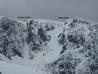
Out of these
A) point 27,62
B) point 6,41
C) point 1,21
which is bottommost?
point 27,62

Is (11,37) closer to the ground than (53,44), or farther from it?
farther from it

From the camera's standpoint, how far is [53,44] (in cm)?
16525

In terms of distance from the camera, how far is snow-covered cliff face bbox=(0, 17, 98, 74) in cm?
13850

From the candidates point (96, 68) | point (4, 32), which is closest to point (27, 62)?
point (4, 32)

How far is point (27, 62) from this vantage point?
488 ft

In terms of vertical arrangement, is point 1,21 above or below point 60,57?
above

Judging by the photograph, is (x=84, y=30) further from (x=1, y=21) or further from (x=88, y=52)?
(x=1, y=21)

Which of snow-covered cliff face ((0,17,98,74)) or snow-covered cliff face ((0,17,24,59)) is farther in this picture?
snow-covered cliff face ((0,17,24,59))

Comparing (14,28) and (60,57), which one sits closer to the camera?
(60,57)

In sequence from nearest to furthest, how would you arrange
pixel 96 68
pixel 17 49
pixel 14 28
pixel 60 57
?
pixel 96 68 < pixel 60 57 < pixel 17 49 < pixel 14 28

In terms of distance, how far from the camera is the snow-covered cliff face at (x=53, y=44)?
138 metres

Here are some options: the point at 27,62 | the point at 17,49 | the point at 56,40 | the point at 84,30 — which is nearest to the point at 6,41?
the point at 17,49

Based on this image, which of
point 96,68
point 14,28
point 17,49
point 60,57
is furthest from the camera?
point 14,28

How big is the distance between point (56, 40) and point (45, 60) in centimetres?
2202
